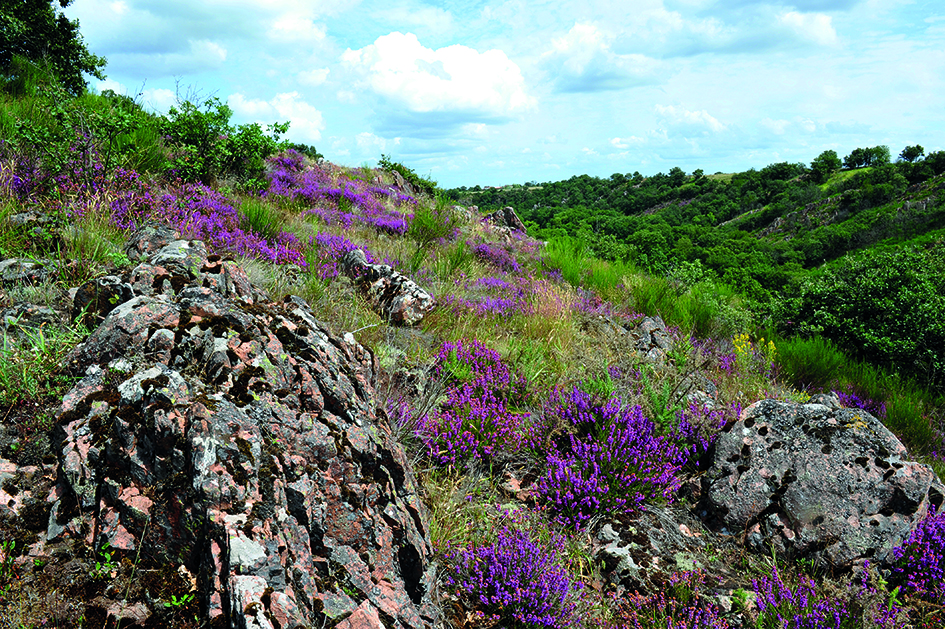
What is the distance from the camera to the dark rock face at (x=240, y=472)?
1671 millimetres

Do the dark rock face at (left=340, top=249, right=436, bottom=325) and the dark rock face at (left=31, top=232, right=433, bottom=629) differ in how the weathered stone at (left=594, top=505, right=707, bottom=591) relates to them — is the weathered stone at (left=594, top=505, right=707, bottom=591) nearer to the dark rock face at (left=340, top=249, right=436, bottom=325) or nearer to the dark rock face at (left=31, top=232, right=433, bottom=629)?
the dark rock face at (left=31, top=232, right=433, bottom=629)

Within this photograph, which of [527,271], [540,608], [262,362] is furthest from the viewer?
[527,271]

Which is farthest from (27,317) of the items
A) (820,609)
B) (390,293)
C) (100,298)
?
(820,609)

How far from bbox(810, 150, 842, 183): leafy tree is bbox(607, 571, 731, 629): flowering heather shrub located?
321ft

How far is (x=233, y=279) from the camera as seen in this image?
326 cm

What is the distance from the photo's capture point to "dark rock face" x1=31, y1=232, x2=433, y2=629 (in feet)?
5.48

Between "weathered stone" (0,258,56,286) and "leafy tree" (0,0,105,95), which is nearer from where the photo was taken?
"weathered stone" (0,258,56,286)

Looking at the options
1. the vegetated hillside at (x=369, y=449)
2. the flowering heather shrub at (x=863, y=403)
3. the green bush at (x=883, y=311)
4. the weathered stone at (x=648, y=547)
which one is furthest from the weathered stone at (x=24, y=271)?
the green bush at (x=883, y=311)

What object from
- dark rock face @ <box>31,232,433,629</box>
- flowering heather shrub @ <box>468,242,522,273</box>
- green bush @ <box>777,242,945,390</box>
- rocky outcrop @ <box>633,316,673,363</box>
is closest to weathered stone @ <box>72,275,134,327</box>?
dark rock face @ <box>31,232,433,629</box>

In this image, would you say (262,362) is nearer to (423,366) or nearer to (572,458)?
(423,366)

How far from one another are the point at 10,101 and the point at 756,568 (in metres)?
11.5

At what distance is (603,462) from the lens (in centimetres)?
367

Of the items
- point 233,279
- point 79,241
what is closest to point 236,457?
point 233,279

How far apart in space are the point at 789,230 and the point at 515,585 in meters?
73.8
